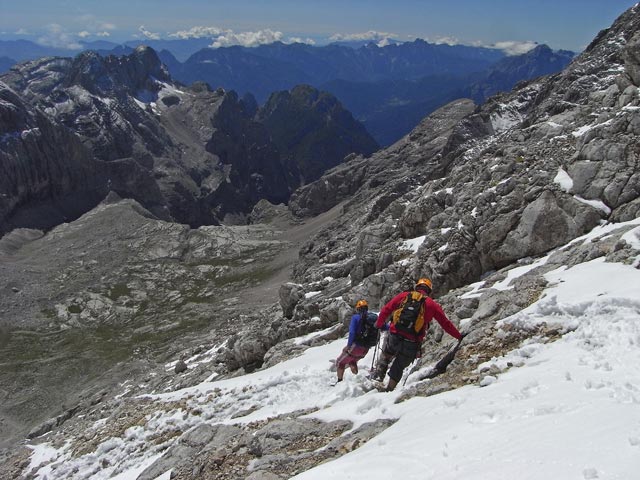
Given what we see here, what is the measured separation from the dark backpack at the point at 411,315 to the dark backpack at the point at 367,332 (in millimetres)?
3234

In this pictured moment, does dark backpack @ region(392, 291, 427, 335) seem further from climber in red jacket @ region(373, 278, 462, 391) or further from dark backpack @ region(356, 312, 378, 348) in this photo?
dark backpack @ region(356, 312, 378, 348)

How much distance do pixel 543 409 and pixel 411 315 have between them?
5.80m

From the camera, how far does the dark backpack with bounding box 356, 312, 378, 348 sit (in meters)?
18.9

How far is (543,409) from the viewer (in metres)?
9.91

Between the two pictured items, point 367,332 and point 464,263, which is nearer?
point 367,332

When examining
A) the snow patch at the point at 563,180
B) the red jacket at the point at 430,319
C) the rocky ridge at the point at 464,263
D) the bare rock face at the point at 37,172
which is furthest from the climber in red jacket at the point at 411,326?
the bare rock face at the point at 37,172

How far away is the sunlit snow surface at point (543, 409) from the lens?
8.22 m

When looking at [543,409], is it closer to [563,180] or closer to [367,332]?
[367,332]

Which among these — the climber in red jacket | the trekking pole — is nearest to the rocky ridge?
the trekking pole

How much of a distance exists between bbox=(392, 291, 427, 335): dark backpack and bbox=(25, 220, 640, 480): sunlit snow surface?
2.01 meters

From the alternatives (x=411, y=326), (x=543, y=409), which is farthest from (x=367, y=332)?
(x=543, y=409)

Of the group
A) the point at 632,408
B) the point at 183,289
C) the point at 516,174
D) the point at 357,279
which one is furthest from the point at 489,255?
the point at 183,289

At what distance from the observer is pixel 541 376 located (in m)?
11.5

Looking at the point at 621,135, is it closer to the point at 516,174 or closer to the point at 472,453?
the point at 516,174
